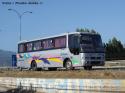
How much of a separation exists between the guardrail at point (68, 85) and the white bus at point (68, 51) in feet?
18.5

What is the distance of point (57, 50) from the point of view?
1452 inches

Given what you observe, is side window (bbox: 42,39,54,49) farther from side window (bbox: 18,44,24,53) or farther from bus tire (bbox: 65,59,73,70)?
side window (bbox: 18,44,24,53)

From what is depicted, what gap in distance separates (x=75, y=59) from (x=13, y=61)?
2866 cm

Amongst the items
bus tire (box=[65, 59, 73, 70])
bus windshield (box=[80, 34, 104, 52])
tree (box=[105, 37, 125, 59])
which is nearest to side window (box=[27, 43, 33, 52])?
bus tire (box=[65, 59, 73, 70])

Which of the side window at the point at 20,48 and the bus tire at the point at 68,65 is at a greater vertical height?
the side window at the point at 20,48

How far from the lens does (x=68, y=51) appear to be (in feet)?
115

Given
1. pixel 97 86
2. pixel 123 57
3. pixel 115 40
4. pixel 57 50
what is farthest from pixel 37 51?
pixel 115 40

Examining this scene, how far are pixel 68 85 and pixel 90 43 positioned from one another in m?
10.00

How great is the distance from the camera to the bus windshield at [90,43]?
110 feet

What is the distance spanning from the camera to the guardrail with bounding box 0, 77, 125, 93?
2052 centimetres

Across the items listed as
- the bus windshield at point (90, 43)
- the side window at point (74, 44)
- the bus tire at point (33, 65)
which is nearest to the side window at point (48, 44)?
the bus tire at point (33, 65)

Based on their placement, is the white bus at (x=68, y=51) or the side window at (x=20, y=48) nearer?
the white bus at (x=68, y=51)

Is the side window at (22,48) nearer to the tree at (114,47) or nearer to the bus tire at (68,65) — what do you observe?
the bus tire at (68,65)

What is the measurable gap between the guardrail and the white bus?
5.64 metres
